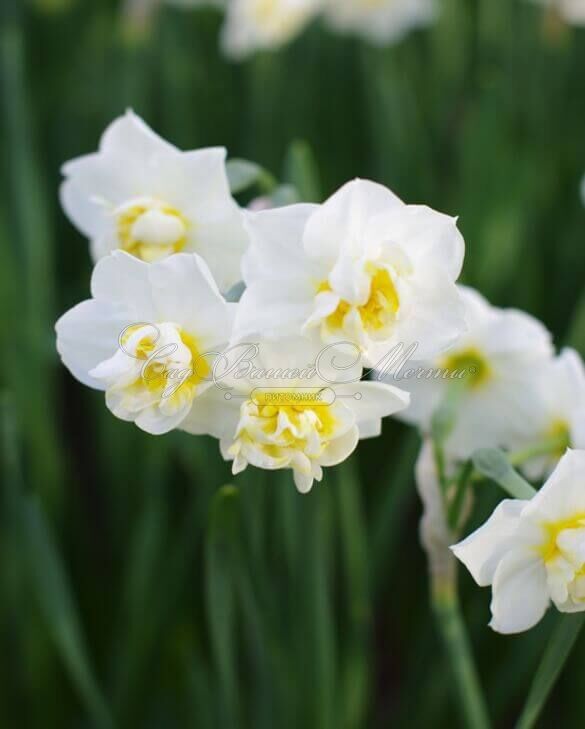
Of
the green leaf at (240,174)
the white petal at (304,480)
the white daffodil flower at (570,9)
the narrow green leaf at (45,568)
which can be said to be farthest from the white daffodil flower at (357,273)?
the white daffodil flower at (570,9)

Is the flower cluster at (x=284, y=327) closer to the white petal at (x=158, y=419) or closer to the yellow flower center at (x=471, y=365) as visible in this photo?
the white petal at (x=158, y=419)

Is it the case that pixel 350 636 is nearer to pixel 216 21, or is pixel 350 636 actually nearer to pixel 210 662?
pixel 210 662

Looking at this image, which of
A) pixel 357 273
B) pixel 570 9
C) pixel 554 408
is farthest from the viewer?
pixel 570 9

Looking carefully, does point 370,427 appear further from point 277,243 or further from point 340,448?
point 277,243

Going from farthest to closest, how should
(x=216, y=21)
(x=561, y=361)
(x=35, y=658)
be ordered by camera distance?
(x=216, y=21) < (x=35, y=658) < (x=561, y=361)

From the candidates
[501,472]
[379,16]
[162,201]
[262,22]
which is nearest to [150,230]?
[162,201]

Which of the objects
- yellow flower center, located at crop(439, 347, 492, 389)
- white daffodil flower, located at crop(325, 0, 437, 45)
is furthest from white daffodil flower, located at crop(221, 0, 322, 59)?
yellow flower center, located at crop(439, 347, 492, 389)

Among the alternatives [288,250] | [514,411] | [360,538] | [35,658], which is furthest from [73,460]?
[288,250]
